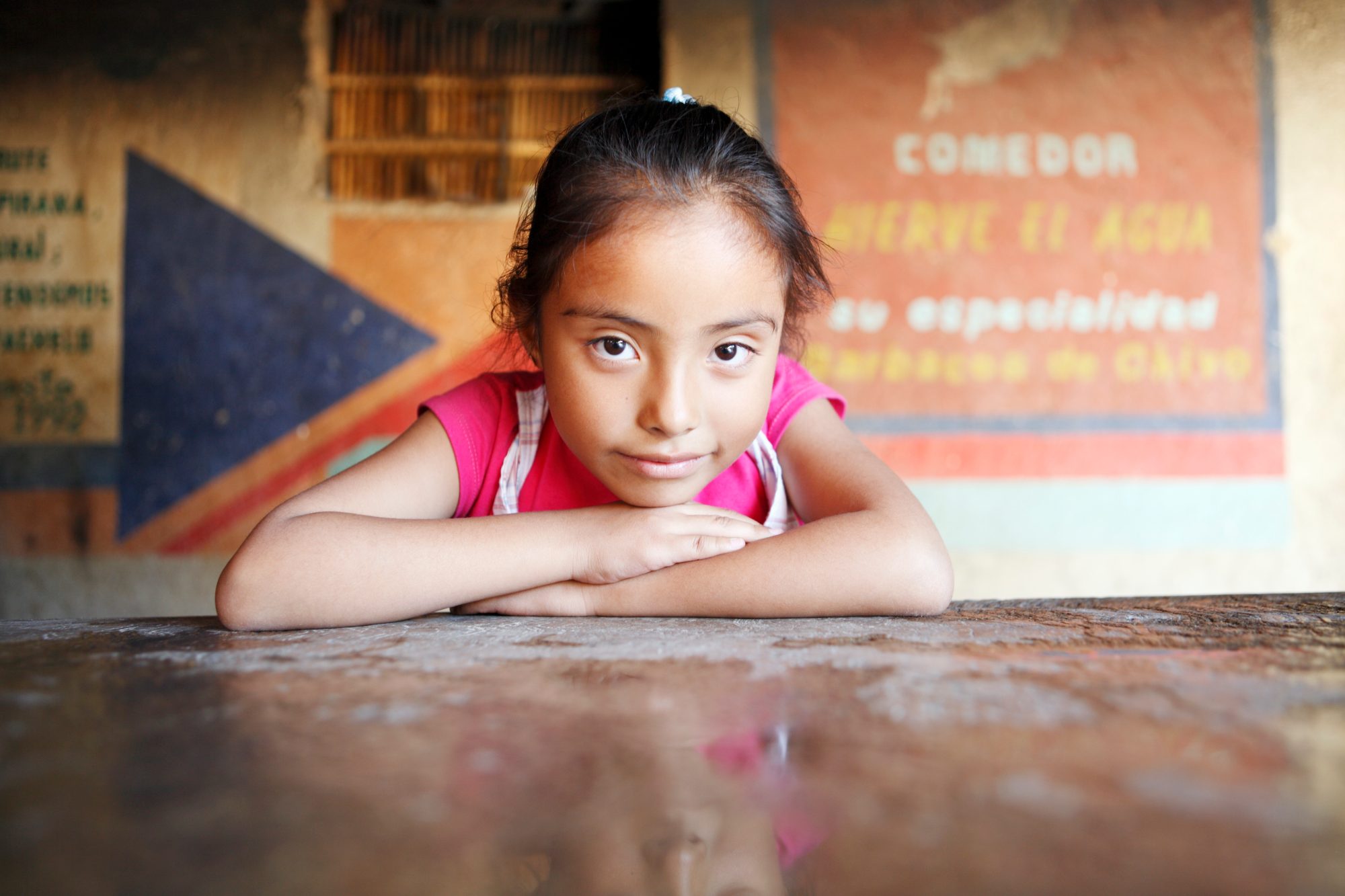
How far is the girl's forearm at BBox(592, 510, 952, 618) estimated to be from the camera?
0.93 meters

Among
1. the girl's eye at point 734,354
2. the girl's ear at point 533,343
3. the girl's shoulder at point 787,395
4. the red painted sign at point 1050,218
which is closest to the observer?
the girl's eye at point 734,354

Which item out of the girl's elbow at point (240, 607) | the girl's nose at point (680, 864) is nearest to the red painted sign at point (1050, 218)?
the girl's elbow at point (240, 607)

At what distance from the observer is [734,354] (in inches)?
39.2

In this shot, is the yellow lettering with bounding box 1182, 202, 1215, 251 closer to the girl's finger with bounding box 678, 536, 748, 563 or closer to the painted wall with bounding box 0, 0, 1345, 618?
the painted wall with bounding box 0, 0, 1345, 618

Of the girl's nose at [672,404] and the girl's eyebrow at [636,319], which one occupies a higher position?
the girl's eyebrow at [636,319]

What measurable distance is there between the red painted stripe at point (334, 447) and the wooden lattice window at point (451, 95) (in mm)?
548

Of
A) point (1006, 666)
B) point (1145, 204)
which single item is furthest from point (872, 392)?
point (1006, 666)

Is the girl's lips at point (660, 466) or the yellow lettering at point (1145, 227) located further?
the yellow lettering at point (1145, 227)

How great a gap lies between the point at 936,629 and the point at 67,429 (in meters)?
2.86

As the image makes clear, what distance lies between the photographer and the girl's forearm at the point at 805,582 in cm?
93

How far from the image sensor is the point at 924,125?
278 centimetres

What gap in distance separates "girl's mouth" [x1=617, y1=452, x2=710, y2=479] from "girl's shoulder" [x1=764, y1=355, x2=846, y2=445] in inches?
10.5

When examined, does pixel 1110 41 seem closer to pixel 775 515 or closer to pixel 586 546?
pixel 775 515

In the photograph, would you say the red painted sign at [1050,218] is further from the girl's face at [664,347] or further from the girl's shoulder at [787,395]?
the girl's face at [664,347]
